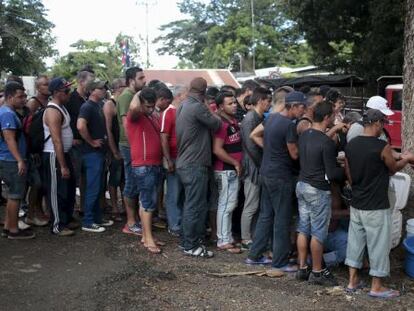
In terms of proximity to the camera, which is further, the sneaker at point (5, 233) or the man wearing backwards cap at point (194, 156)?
the sneaker at point (5, 233)

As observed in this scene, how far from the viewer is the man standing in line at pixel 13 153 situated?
5.45 meters

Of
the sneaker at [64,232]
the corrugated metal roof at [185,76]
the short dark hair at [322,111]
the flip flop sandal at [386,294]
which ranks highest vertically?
the corrugated metal roof at [185,76]

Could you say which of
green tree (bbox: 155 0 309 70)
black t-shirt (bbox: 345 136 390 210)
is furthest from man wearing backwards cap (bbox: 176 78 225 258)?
green tree (bbox: 155 0 309 70)

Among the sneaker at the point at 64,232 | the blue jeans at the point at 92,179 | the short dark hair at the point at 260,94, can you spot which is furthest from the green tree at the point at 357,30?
the sneaker at the point at 64,232

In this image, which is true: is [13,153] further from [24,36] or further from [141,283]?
[24,36]

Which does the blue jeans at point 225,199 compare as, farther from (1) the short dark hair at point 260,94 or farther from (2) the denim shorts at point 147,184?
(1) the short dark hair at point 260,94

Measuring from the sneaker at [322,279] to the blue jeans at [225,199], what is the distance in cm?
124

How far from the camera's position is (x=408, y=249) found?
15.9ft

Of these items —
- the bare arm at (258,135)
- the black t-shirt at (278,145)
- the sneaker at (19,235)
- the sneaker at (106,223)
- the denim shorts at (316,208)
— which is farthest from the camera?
the sneaker at (106,223)

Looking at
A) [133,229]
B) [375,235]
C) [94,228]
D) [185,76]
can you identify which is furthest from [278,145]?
[185,76]

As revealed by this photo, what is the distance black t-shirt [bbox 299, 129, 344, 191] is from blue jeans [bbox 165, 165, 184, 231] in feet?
5.66

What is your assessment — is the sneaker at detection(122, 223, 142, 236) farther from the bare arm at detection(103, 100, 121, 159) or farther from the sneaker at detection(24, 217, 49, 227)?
the sneaker at detection(24, 217, 49, 227)

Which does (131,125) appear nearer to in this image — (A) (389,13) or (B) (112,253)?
(B) (112,253)

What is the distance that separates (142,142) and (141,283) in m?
1.57
